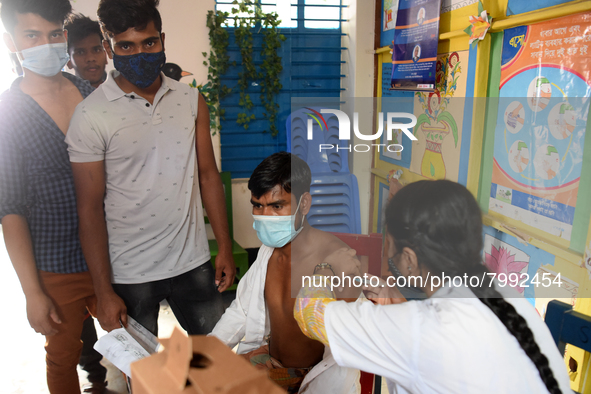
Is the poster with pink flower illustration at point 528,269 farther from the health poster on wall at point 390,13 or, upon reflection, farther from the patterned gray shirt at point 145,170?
the health poster on wall at point 390,13

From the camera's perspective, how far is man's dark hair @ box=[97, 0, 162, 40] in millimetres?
1443

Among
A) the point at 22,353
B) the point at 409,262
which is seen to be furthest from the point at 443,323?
the point at 22,353

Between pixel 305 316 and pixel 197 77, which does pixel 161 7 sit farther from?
pixel 305 316

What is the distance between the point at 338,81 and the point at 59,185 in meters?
1.76

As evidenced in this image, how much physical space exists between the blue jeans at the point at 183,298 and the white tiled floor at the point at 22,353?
0.54 meters

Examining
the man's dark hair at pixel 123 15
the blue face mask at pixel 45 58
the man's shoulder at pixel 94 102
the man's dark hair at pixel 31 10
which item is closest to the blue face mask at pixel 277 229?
the man's shoulder at pixel 94 102

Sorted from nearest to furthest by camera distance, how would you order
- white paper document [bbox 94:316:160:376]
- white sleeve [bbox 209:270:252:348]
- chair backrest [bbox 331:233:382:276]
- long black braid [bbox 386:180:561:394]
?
1. long black braid [bbox 386:180:561:394]
2. white paper document [bbox 94:316:160:376]
3. chair backrest [bbox 331:233:382:276]
4. white sleeve [bbox 209:270:252:348]

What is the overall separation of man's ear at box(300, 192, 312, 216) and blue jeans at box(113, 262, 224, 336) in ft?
1.77

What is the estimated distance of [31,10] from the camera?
1.45m

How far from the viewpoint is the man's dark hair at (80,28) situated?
63.4 inches

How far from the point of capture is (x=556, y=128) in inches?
41.3

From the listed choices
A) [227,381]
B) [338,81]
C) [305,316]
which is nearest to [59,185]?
[305,316]

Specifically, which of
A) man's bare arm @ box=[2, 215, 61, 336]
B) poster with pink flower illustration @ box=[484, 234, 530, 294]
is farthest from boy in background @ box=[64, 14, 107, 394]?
poster with pink flower illustration @ box=[484, 234, 530, 294]
